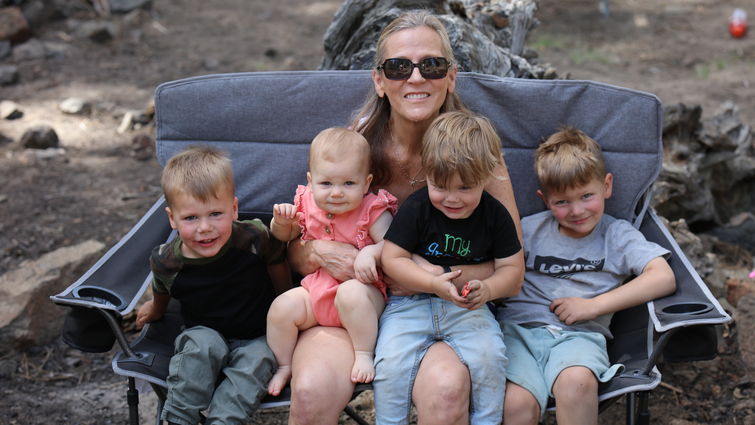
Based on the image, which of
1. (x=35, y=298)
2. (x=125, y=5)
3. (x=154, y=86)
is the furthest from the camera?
(x=125, y=5)

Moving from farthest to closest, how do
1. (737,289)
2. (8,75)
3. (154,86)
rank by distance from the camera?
(154,86) → (8,75) → (737,289)

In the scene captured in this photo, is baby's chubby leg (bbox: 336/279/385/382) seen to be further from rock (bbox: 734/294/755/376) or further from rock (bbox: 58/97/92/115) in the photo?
rock (bbox: 58/97/92/115)

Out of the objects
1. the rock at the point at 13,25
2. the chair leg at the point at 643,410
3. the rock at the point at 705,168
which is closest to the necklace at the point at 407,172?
the chair leg at the point at 643,410

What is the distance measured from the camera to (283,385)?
7.68 ft

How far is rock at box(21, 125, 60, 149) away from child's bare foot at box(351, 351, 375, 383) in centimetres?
393

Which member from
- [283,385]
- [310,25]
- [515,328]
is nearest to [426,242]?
[515,328]

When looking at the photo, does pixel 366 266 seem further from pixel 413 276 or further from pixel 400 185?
pixel 400 185

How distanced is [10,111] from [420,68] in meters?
4.35

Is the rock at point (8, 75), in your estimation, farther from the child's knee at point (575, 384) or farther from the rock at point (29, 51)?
the child's knee at point (575, 384)

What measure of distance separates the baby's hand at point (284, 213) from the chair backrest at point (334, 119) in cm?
46

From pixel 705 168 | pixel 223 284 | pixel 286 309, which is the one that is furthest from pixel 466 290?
pixel 705 168

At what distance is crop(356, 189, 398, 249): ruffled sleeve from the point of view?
251 cm

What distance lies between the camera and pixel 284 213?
2502mm

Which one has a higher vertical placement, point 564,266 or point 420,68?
point 420,68
